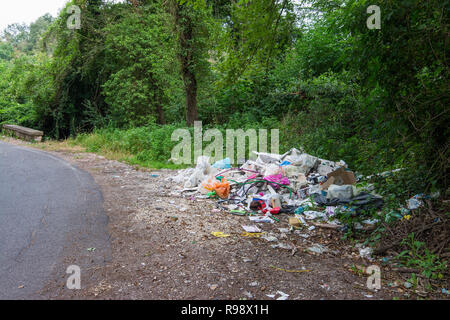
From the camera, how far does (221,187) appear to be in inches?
254

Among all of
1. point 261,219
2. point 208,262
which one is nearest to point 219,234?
point 208,262

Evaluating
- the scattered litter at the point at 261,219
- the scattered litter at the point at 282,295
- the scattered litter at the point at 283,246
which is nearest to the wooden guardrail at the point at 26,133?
the scattered litter at the point at 261,219

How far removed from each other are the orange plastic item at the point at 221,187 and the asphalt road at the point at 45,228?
2.13 meters

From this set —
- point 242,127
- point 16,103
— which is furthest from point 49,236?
point 16,103

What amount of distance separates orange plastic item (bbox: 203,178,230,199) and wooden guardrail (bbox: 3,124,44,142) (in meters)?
10.9

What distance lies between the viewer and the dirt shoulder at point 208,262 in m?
3.08

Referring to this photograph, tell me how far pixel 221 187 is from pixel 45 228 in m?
3.19

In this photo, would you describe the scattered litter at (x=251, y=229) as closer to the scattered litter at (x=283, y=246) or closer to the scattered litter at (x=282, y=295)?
the scattered litter at (x=283, y=246)

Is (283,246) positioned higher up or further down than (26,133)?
further down

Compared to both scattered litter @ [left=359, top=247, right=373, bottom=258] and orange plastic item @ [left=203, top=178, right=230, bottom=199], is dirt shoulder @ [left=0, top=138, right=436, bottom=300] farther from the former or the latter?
orange plastic item @ [left=203, top=178, right=230, bottom=199]

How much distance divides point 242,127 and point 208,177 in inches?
197

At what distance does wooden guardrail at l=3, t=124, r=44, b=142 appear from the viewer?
46.1 feet

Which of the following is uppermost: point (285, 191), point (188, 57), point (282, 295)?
point (188, 57)

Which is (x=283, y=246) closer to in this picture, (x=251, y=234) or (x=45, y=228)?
(x=251, y=234)
